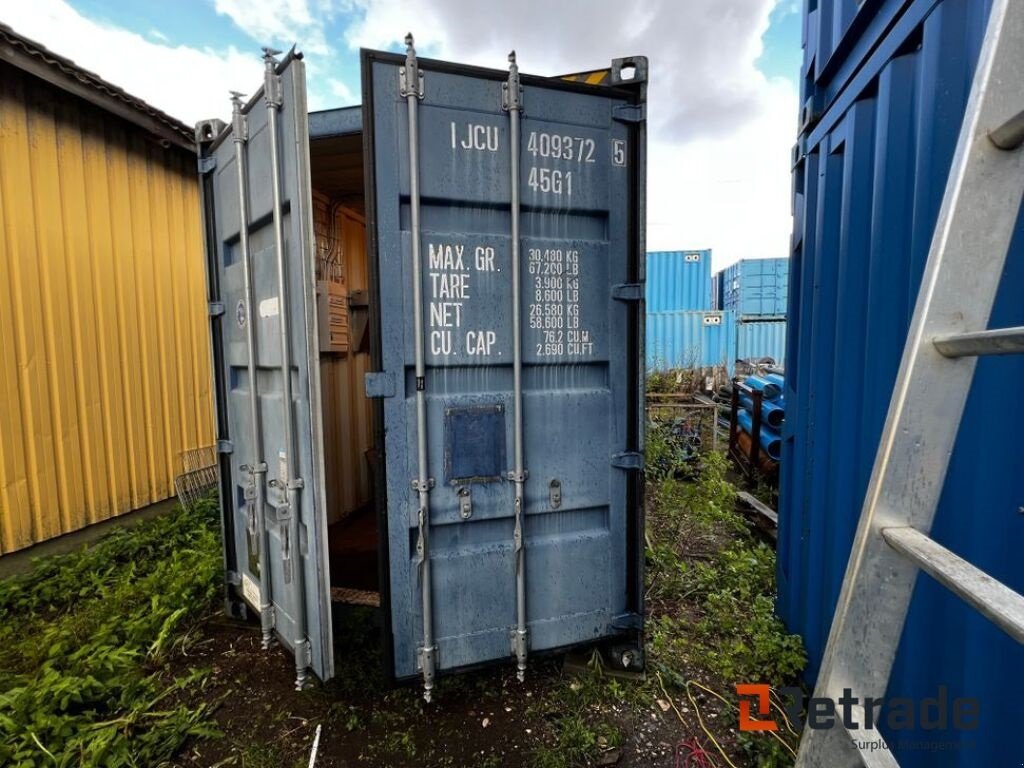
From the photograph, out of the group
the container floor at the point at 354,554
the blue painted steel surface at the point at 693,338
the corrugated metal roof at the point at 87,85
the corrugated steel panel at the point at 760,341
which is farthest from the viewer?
the corrugated steel panel at the point at 760,341

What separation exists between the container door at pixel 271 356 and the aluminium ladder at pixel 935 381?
6.42 ft

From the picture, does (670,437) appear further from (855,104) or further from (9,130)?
(9,130)

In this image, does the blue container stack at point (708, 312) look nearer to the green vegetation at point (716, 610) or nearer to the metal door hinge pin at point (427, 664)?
the green vegetation at point (716, 610)

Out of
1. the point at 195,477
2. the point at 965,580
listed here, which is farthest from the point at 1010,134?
the point at 195,477

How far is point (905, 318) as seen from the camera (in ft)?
5.83

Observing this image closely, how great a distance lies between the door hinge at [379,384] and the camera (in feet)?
6.72

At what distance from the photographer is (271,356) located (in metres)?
2.37

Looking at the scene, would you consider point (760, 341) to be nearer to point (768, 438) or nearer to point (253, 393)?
point (768, 438)

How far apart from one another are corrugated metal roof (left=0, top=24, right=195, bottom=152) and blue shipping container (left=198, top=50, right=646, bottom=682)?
111 inches

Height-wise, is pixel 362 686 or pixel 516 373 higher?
pixel 516 373

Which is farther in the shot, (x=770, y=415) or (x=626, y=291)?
(x=770, y=415)

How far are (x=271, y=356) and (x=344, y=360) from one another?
2.15 meters

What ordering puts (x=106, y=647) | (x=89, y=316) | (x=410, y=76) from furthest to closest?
(x=89, y=316)
(x=106, y=647)
(x=410, y=76)

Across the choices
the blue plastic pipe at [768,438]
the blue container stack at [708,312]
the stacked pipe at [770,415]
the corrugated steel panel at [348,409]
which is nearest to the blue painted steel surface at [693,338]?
the blue container stack at [708,312]
